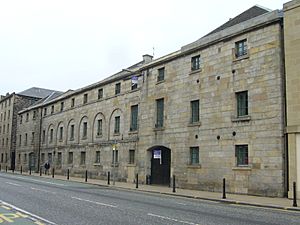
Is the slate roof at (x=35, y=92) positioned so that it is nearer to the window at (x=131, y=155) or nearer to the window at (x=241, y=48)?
Answer: the window at (x=131, y=155)

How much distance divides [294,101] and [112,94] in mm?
19368

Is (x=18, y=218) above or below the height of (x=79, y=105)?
below

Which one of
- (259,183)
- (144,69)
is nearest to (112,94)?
(144,69)

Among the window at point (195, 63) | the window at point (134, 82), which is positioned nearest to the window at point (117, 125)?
the window at point (134, 82)

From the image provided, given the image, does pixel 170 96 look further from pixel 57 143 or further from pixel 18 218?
pixel 57 143

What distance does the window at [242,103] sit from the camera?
2053cm

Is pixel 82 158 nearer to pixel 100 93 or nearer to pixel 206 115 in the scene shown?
pixel 100 93

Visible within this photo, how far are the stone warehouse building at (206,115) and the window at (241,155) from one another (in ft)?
0.18

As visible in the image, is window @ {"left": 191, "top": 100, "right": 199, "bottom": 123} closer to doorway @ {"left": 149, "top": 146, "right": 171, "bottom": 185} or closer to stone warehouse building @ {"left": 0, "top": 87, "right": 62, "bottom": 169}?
doorway @ {"left": 149, "top": 146, "right": 171, "bottom": 185}

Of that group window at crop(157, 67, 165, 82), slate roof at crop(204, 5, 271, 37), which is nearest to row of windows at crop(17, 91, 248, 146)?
window at crop(157, 67, 165, 82)

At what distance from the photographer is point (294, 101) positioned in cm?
1769

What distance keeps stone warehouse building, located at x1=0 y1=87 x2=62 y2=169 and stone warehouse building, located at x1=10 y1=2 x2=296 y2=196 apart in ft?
92.2

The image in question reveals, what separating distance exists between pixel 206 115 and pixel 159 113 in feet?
17.7

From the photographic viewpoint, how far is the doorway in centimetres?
2711
